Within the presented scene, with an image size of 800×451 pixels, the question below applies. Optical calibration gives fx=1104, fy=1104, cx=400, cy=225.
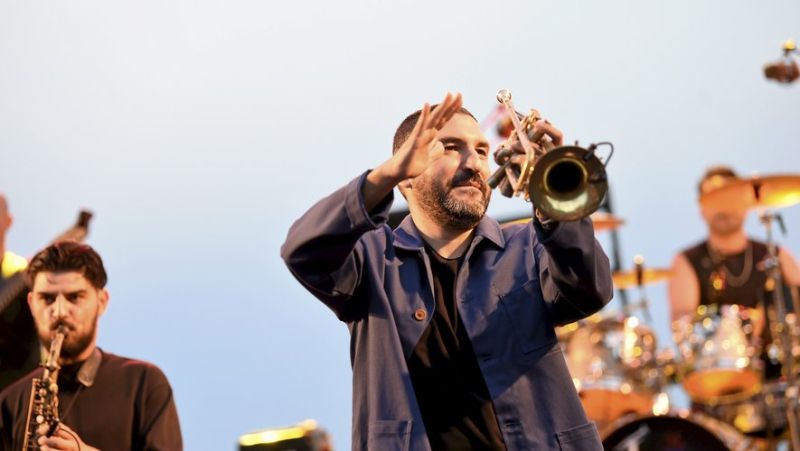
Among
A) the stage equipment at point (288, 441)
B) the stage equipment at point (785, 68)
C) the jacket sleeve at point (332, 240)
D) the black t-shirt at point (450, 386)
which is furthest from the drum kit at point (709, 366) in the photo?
the jacket sleeve at point (332, 240)

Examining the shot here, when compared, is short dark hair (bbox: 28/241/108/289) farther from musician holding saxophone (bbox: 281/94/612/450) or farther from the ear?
musician holding saxophone (bbox: 281/94/612/450)

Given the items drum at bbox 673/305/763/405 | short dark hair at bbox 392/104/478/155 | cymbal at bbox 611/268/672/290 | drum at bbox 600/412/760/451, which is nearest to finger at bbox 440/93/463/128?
short dark hair at bbox 392/104/478/155

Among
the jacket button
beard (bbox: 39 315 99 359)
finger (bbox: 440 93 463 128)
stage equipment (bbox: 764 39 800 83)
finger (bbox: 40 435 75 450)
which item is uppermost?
stage equipment (bbox: 764 39 800 83)

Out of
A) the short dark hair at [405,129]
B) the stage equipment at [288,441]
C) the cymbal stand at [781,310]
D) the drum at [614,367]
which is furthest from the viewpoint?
the drum at [614,367]

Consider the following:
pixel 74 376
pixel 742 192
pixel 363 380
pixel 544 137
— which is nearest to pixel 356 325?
pixel 363 380

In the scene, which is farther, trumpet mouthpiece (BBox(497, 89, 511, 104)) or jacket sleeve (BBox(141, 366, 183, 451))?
jacket sleeve (BBox(141, 366, 183, 451))

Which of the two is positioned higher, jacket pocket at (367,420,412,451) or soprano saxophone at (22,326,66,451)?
soprano saxophone at (22,326,66,451)

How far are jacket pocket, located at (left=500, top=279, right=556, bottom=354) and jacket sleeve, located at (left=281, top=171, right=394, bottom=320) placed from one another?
0.48 meters

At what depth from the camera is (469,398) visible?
3.19 m

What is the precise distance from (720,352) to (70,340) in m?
4.77

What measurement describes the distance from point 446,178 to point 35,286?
2.02 metres

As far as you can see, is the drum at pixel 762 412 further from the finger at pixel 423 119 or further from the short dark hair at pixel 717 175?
the finger at pixel 423 119

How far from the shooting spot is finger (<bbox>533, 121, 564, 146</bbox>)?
125 inches

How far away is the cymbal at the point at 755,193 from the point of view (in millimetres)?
7676
